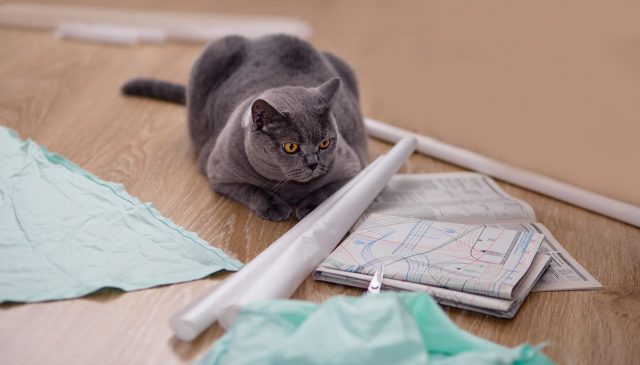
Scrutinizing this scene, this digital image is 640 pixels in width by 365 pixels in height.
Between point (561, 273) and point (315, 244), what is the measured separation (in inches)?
22.5

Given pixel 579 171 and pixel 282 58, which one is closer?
pixel 579 171

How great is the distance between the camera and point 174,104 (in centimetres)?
247

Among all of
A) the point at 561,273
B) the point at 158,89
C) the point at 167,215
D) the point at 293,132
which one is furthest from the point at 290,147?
the point at 158,89

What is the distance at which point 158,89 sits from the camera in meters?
2.45

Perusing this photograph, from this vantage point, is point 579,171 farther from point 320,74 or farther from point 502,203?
point 320,74

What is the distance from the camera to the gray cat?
5.22 ft

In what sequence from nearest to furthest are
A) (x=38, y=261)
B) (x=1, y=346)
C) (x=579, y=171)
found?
(x=1, y=346) → (x=38, y=261) → (x=579, y=171)

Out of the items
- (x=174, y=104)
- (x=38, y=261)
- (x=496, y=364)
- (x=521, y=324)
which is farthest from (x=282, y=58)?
(x=496, y=364)

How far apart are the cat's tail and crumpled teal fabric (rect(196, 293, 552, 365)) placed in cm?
139

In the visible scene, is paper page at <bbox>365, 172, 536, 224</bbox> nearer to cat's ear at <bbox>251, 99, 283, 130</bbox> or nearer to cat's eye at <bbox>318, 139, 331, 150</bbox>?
cat's eye at <bbox>318, 139, 331, 150</bbox>

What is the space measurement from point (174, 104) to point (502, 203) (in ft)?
4.25

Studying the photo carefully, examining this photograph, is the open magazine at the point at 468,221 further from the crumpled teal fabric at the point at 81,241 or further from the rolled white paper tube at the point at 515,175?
the crumpled teal fabric at the point at 81,241

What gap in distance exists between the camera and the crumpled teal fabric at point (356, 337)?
1.08 m

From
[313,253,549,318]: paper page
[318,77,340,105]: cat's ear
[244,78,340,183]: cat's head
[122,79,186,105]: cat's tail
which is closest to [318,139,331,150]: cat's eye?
[244,78,340,183]: cat's head
